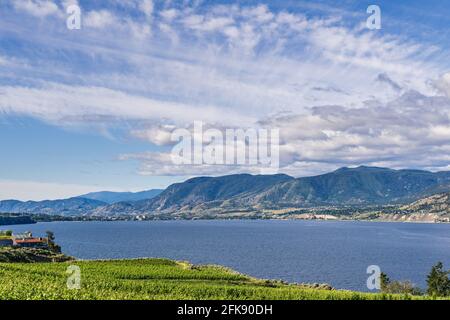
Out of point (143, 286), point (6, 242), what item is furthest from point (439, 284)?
point (6, 242)

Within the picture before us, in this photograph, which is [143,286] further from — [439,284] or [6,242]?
[6,242]

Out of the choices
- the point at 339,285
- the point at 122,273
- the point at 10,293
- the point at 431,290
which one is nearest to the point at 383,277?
the point at 431,290

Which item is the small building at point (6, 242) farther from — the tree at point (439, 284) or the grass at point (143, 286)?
the tree at point (439, 284)

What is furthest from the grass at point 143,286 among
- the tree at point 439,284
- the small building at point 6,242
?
the small building at point 6,242

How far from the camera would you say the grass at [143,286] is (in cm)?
4162

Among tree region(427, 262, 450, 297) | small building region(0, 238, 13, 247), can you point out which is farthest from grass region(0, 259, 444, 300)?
small building region(0, 238, 13, 247)

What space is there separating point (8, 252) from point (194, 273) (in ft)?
197

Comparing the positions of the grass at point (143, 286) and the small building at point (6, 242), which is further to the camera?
the small building at point (6, 242)

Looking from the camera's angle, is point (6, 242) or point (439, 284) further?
point (6, 242)

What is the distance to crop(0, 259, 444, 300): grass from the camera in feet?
137

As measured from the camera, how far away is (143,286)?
59.1 m

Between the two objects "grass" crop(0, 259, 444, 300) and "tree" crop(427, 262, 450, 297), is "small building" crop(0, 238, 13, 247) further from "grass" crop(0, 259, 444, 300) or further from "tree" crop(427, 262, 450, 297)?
"tree" crop(427, 262, 450, 297)
